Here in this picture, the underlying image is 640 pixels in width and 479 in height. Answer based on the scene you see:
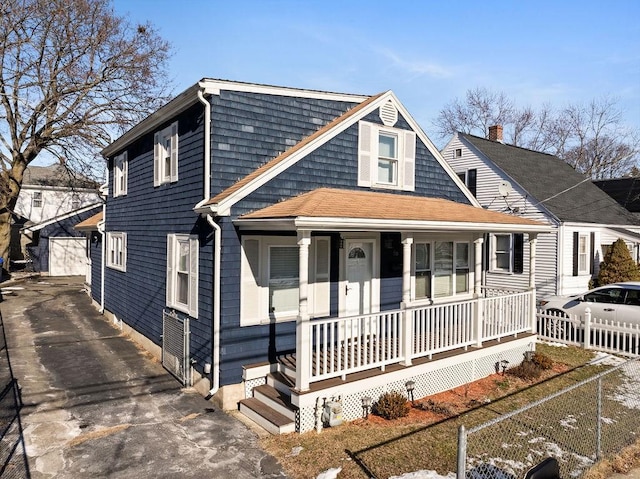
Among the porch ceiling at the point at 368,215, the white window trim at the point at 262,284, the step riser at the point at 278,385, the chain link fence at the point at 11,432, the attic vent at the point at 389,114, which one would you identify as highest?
the attic vent at the point at 389,114

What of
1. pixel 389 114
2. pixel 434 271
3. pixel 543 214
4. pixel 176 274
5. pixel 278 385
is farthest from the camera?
pixel 543 214

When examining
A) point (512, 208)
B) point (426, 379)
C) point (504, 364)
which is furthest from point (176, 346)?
point (512, 208)

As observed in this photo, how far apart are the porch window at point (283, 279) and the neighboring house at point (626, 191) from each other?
79.3 feet

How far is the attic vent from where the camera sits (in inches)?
418

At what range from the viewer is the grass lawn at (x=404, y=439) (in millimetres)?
5789

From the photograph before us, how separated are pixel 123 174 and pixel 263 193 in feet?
25.4

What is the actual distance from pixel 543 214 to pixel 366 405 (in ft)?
41.6

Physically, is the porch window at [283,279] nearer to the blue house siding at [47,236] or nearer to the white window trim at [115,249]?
the white window trim at [115,249]

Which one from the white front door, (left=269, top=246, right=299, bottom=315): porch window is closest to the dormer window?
the white front door

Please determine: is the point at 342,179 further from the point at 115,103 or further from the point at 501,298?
the point at 115,103

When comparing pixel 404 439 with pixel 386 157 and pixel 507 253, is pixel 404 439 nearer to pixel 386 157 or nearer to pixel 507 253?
pixel 386 157

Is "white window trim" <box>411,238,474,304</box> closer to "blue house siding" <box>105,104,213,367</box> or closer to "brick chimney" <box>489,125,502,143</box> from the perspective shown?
"blue house siding" <box>105,104,213,367</box>

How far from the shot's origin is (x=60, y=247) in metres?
28.4

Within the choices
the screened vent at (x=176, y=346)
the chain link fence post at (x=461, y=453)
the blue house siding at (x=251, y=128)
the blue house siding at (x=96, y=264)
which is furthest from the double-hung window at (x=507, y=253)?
the blue house siding at (x=96, y=264)
